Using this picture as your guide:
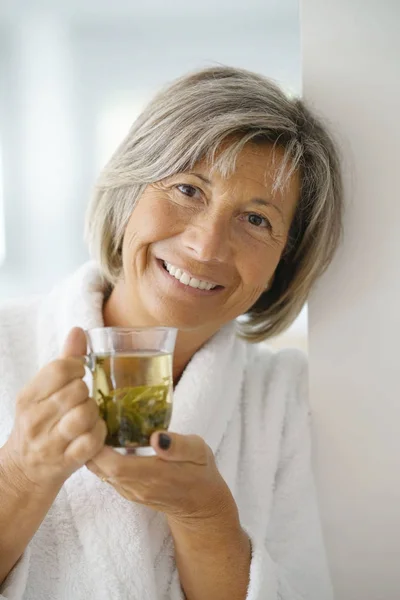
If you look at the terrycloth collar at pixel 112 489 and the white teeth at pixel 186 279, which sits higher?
the white teeth at pixel 186 279

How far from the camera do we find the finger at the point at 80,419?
97cm

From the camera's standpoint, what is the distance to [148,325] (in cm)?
150

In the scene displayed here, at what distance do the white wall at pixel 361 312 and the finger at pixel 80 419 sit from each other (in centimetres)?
70

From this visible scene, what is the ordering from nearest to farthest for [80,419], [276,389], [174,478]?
Answer: [80,419] → [174,478] → [276,389]

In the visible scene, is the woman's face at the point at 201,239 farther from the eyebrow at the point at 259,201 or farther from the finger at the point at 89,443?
the finger at the point at 89,443

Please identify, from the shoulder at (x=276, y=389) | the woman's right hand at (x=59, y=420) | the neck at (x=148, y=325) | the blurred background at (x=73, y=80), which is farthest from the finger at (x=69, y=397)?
the blurred background at (x=73, y=80)

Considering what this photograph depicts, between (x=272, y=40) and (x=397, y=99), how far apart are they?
9.74ft

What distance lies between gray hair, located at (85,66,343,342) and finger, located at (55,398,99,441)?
577 mm

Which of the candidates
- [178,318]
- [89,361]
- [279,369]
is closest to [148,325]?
[178,318]

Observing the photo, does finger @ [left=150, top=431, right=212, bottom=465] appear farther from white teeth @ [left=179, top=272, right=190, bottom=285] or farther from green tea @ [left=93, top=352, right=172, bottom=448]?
white teeth @ [left=179, top=272, right=190, bottom=285]

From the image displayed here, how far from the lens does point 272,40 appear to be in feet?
14.0

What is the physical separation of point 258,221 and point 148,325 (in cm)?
31

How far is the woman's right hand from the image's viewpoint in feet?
3.21

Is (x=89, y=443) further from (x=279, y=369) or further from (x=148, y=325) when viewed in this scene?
(x=279, y=369)
